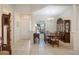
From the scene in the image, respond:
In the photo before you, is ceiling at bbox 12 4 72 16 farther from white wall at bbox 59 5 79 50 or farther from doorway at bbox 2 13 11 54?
doorway at bbox 2 13 11 54

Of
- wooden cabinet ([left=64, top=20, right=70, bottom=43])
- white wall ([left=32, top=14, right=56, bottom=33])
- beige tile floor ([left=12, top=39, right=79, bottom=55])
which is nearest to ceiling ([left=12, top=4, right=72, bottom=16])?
white wall ([left=32, top=14, right=56, bottom=33])

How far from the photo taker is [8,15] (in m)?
2.85

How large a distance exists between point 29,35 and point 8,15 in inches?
19.1

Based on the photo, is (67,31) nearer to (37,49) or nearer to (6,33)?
(37,49)

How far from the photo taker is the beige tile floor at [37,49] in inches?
112

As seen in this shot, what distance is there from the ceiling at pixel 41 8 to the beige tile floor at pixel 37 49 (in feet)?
1.61

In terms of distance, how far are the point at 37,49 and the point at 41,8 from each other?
0.68 metres

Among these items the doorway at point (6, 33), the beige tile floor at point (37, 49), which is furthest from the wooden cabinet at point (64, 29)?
the doorway at point (6, 33)

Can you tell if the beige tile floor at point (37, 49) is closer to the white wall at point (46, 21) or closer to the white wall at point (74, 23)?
the white wall at point (74, 23)

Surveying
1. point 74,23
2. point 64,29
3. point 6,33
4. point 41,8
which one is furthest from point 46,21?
point 6,33
